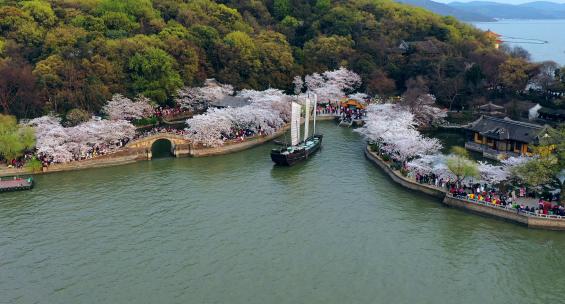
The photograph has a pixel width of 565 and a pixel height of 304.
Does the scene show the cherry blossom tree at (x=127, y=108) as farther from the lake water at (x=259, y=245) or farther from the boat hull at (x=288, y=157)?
the boat hull at (x=288, y=157)

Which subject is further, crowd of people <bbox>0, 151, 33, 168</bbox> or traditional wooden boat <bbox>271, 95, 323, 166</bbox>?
traditional wooden boat <bbox>271, 95, 323, 166</bbox>

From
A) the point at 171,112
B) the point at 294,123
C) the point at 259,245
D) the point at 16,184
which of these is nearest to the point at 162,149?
the point at 171,112

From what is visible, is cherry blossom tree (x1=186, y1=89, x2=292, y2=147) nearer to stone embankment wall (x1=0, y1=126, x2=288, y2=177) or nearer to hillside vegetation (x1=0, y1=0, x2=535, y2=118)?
stone embankment wall (x1=0, y1=126, x2=288, y2=177)

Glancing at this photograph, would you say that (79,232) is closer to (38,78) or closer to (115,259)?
(115,259)

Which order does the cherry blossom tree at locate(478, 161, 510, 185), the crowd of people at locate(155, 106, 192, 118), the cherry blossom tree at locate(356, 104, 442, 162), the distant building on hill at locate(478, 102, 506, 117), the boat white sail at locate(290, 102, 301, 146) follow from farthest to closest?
the crowd of people at locate(155, 106, 192, 118) < the distant building on hill at locate(478, 102, 506, 117) < the boat white sail at locate(290, 102, 301, 146) < the cherry blossom tree at locate(356, 104, 442, 162) < the cherry blossom tree at locate(478, 161, 510, 185)

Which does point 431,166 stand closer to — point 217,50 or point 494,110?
point 494,110

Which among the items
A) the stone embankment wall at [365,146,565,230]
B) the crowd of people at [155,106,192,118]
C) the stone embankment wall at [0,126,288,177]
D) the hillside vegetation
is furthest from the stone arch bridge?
the stone embankment wall at [365,146,565,230]

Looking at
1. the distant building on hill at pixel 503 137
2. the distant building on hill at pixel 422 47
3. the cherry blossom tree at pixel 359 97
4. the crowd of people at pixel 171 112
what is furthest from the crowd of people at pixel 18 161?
the distant building on hill at pixel 422 47
